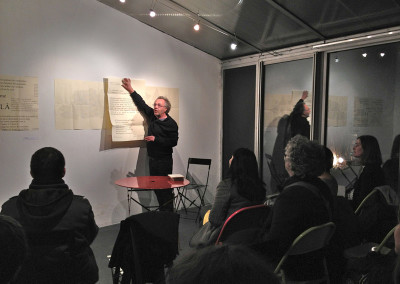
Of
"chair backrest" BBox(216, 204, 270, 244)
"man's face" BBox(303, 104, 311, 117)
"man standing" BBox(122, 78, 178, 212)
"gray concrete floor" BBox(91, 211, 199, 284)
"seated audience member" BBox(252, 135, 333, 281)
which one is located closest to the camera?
"seated audience member" BBox(252, 135, 333, 281)

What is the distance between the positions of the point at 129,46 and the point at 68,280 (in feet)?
11.2

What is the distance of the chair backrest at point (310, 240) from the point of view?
1823 millimetres

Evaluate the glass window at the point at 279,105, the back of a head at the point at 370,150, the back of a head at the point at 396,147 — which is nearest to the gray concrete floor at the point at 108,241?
the glass window at the point at 279,105

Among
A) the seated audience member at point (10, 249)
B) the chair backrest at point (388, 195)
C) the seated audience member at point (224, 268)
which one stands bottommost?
the chair backrest at point (388, 195)

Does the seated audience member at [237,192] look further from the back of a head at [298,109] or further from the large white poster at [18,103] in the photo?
the large white poster at [18,103]

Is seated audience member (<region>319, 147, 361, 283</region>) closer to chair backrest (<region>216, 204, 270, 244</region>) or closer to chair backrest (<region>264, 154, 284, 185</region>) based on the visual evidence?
chair backrest (<region>216, 204, 270, 244</region>)

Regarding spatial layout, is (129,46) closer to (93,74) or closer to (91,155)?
(93,74)

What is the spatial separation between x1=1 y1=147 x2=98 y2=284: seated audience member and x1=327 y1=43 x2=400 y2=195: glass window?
3053mm

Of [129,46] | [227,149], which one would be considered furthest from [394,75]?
[129,46]

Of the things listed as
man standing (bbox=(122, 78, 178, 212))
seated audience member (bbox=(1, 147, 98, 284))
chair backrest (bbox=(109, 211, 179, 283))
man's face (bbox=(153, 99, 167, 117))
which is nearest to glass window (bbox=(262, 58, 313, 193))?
man standing (bbox=(122, 78, 178, 212))

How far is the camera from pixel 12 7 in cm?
359

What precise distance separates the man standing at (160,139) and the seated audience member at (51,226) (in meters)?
2.52

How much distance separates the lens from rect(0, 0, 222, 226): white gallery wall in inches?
145

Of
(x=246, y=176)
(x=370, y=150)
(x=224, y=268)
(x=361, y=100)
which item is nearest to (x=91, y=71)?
(x=246, y=176)
